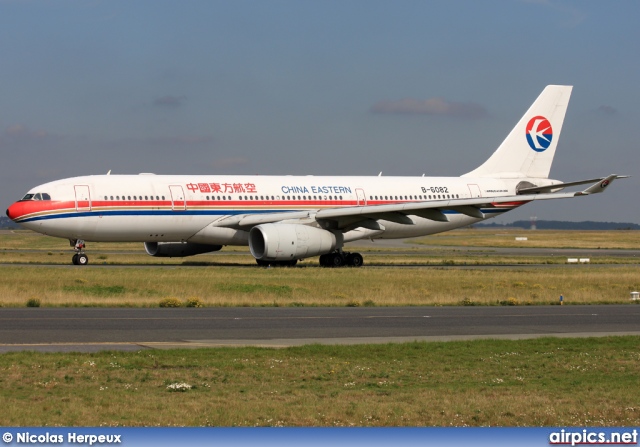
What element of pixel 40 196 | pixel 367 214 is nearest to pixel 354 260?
pixel 367 214

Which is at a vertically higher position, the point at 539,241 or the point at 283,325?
the point at 539,241

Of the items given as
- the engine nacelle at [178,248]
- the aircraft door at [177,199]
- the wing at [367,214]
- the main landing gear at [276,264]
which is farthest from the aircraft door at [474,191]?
the aircraft door at [177,199]

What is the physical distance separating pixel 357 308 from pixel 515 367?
12050 mm

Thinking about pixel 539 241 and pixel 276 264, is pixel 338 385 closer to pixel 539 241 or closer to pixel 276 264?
pixel 276 264

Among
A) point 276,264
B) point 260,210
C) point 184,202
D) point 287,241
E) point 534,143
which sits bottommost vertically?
point 276,264

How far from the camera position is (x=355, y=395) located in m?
13.4

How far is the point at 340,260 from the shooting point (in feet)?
151

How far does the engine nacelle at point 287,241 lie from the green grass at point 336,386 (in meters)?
22.5

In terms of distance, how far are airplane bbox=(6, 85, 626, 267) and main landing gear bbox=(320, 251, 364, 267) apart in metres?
0.05

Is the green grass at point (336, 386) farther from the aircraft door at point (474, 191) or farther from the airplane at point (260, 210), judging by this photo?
the aircraft door at point (474, 191)

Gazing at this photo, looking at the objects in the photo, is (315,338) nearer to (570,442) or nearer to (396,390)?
(396,390)

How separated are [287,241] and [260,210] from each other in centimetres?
458

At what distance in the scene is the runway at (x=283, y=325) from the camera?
19.4 metres

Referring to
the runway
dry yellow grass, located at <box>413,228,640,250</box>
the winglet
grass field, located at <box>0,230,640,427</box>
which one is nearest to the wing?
the winglet
